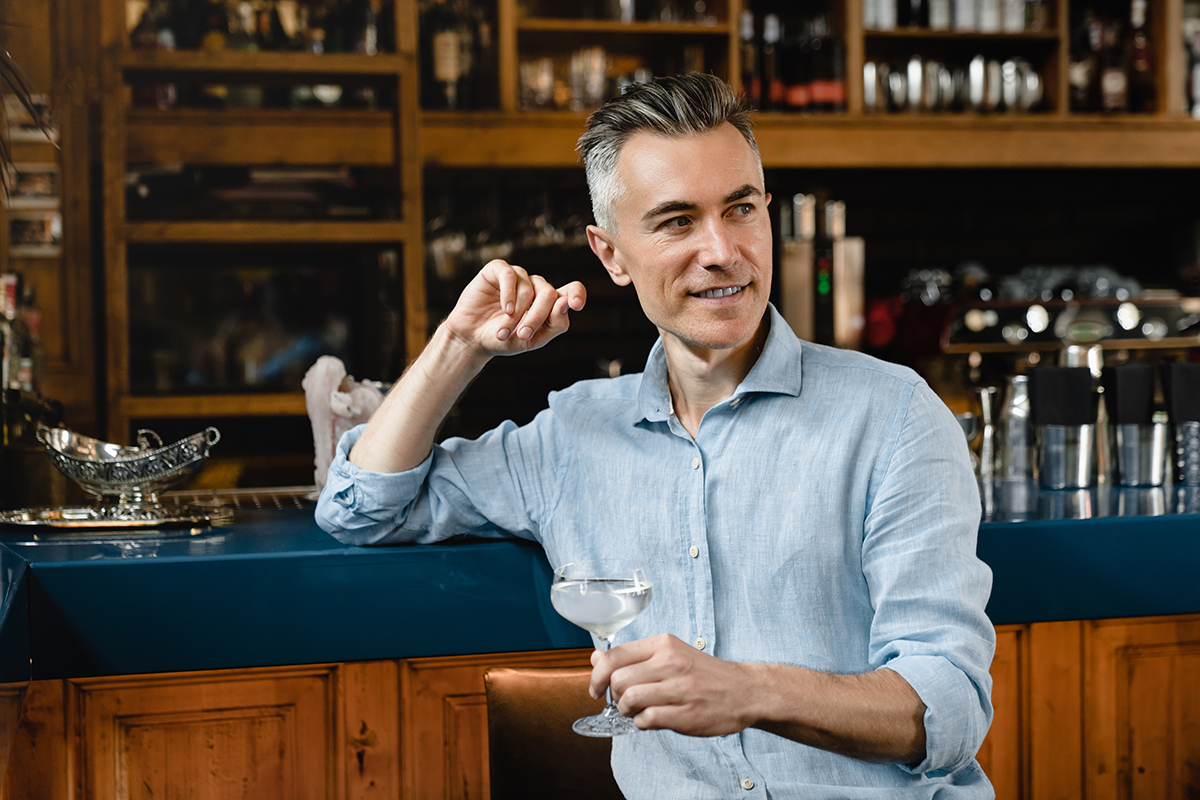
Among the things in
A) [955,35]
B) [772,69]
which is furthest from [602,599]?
[955,35]

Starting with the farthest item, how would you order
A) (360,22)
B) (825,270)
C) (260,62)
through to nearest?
(825,270) < (360,22) < (260,62)

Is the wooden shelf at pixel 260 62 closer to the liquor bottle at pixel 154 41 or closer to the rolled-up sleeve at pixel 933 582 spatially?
the liquor bottle at pixel 154 41

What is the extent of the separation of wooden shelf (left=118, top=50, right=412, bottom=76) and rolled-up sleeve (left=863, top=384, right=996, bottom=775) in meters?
2.48

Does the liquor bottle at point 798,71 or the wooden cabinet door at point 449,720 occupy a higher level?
the liquor bottle at point 798,71

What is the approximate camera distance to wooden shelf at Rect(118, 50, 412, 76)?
309 centimetres

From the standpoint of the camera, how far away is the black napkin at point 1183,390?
→ 180cm

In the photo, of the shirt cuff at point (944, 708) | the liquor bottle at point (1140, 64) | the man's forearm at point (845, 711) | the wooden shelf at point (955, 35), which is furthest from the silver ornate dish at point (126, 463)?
the liquor bottle at point (1140, 64)

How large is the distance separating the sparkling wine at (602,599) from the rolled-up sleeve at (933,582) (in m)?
0.26

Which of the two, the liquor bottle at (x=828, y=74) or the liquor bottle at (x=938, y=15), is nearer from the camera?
the liquor bottle at (x=828, y=74)

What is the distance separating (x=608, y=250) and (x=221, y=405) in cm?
217

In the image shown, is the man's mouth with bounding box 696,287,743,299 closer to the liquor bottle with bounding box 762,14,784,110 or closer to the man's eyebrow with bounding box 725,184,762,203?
the man's eyebrow with bounding box 725,184,762,203

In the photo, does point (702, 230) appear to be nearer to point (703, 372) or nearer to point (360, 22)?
point (703, 372)

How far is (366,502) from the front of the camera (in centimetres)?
137

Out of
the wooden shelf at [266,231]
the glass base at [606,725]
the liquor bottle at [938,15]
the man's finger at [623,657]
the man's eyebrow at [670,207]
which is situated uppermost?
the liquor bottle at [938,15]
